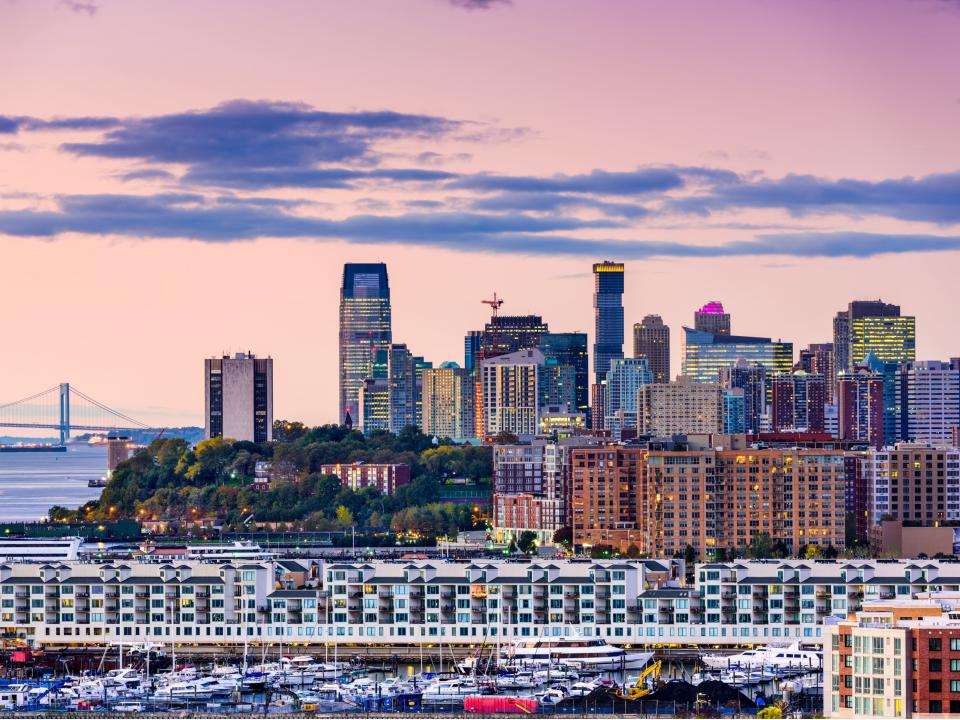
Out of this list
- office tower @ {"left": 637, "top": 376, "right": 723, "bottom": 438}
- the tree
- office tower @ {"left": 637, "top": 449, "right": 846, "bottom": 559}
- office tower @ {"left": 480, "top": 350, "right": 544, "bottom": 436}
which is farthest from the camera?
office tower @ {"left": 480, "top": 350, "right": 544, "bottom": 436}

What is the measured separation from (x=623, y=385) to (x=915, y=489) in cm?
5307

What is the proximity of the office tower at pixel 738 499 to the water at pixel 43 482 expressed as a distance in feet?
81.3

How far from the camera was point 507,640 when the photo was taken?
108 ft

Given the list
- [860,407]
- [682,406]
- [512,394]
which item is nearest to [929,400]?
[860,407]

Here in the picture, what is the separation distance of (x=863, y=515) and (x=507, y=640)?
1977 cm

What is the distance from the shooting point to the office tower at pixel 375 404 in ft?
358

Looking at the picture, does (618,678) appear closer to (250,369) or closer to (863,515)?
(863,515)

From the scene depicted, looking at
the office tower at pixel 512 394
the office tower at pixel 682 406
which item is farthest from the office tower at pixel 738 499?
the office tower at pixel 512 394

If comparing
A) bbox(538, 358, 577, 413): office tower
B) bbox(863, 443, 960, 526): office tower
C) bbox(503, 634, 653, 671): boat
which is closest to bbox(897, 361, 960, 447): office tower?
bbox(538, 358, 577, 413): office tower

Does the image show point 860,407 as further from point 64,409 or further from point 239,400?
point 64,409

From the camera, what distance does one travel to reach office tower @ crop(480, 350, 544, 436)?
96500 mm

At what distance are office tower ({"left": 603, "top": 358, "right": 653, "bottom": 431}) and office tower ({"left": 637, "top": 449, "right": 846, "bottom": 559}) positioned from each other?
164ft

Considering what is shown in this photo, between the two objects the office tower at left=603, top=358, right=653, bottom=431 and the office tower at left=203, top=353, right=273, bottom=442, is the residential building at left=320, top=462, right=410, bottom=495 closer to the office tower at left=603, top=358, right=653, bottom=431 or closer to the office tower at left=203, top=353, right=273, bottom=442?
the office tower at left=203, top=353, right=273, bottom=442

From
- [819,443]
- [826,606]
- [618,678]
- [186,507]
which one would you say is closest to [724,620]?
[826,606]
